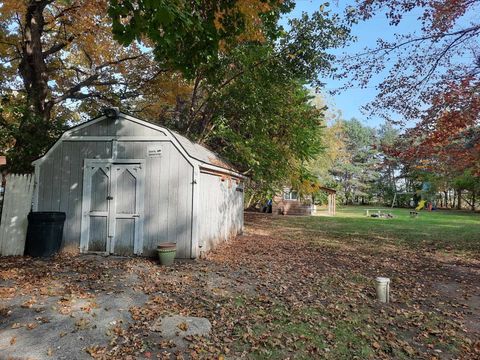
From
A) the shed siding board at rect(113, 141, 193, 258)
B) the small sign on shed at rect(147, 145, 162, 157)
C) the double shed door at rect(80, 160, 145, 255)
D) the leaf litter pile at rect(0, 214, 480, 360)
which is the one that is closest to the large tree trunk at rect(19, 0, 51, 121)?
the double shed door at rect(80, 160, 145, 255)

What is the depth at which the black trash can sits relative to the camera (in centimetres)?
793

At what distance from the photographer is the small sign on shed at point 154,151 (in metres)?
8.48

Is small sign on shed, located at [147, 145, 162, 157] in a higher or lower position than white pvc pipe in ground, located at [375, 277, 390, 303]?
higher

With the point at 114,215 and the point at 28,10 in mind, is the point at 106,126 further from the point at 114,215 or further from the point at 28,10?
the point at 28,10

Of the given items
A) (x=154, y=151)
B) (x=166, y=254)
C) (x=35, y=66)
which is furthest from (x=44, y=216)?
(x=35, y=66)

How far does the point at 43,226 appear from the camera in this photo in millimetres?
7957

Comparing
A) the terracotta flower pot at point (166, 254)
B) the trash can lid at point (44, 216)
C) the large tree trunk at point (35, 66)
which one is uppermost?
the large tree trunk at point (35, 66)

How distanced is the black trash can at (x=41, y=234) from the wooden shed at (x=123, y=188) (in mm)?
438

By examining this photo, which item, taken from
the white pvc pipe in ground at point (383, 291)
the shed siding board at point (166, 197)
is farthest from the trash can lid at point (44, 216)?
the white pvc pipe in ground at point (383, 291)

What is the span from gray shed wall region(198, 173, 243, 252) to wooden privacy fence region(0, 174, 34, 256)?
4.20m

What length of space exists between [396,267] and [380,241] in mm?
4567

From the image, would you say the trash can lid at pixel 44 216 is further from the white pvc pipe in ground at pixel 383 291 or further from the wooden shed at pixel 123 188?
the white pvc pipe in ground at pixel 383 291

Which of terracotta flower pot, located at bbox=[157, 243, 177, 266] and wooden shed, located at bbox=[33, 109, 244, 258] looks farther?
wooden shed, located at bbox=[33, 109, 244, 258]

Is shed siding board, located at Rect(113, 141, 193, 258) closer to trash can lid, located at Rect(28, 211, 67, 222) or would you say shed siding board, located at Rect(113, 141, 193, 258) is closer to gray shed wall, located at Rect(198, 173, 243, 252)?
gray shed wall, located at Rect(198, 173, 243, 252)
